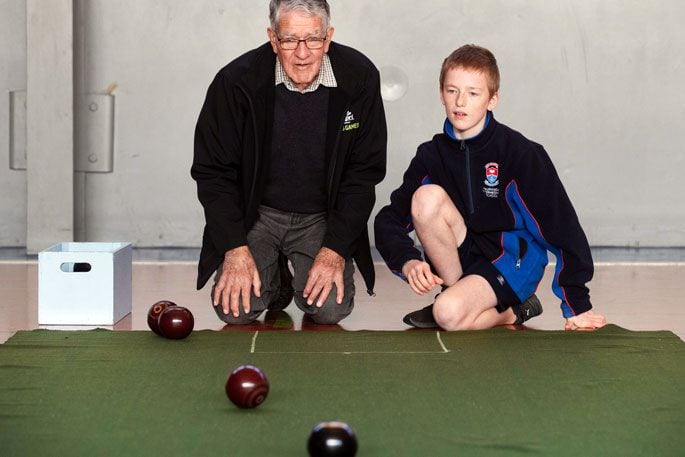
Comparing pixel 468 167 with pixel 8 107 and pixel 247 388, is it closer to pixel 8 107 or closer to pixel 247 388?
pixel 247 388

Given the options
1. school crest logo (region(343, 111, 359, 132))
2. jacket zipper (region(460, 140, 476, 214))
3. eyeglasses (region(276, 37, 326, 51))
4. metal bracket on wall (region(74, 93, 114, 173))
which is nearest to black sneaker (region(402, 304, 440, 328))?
jacket zipper (region(460, 140, 476, 214))

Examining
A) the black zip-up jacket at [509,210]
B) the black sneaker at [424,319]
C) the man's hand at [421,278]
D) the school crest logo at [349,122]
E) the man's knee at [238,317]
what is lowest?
the man's knee at [238,317]

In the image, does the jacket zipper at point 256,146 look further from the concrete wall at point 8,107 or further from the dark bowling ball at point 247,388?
the concrete wall at point 8,107

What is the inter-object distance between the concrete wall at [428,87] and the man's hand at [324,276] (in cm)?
202

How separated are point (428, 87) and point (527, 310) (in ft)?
7.19

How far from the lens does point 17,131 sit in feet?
18.2

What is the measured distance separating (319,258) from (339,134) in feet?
1.35

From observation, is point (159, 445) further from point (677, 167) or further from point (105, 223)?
point (677, 167)

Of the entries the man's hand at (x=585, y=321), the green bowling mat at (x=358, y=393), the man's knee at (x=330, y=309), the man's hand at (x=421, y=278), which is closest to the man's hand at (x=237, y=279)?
the green bowling mat at (x=358, y=393)

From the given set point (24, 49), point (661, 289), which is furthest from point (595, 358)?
point (24, 49)

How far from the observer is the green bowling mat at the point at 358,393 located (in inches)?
85.5

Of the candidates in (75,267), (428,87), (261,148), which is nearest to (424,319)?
(261,148)

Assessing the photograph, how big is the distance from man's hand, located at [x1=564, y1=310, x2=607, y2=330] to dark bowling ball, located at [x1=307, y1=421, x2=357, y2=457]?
5.28 feet

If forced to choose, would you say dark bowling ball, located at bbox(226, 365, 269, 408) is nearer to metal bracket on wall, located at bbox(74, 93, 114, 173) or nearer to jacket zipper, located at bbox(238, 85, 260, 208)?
jacket zipper, located at bbox(238, 85, 260, 208)
